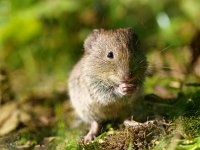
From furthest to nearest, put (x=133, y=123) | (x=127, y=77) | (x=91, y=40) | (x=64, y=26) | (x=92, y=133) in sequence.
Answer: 1. (x=64, y=26)
2. (x=91, y=40)
3. (x=92, y=133)
4. (x=133, y=123)
5. (x=127, y=77)

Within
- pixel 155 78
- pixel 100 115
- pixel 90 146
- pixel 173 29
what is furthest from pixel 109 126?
pixel 173 29

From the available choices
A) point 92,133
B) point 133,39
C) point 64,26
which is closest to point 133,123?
point 92,133

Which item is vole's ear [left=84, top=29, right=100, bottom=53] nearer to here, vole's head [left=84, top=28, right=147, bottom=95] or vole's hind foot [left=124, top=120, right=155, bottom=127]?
vole's head [left=84, top=28, right=147, bottom=95]

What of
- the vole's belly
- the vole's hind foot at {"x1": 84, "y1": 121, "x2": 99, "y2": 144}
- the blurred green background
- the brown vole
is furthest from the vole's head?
the blurred green background

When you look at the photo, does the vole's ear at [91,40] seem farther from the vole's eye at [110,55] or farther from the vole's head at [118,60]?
the vole's eye at [110,55]

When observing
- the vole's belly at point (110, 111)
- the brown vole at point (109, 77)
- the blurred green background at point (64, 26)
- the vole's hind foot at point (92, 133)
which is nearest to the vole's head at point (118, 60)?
the brown vole at point (109, 77)

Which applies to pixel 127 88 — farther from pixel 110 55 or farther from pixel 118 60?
pixel 110 55

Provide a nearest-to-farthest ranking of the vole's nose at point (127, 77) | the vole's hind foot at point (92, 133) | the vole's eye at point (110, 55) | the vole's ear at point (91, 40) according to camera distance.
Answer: the vole's nose at point (127, 77) → the vole's eye at point (110, 55) → the vole's hind foot at point (92, 133) → the vole's ear at point (91, 40)
